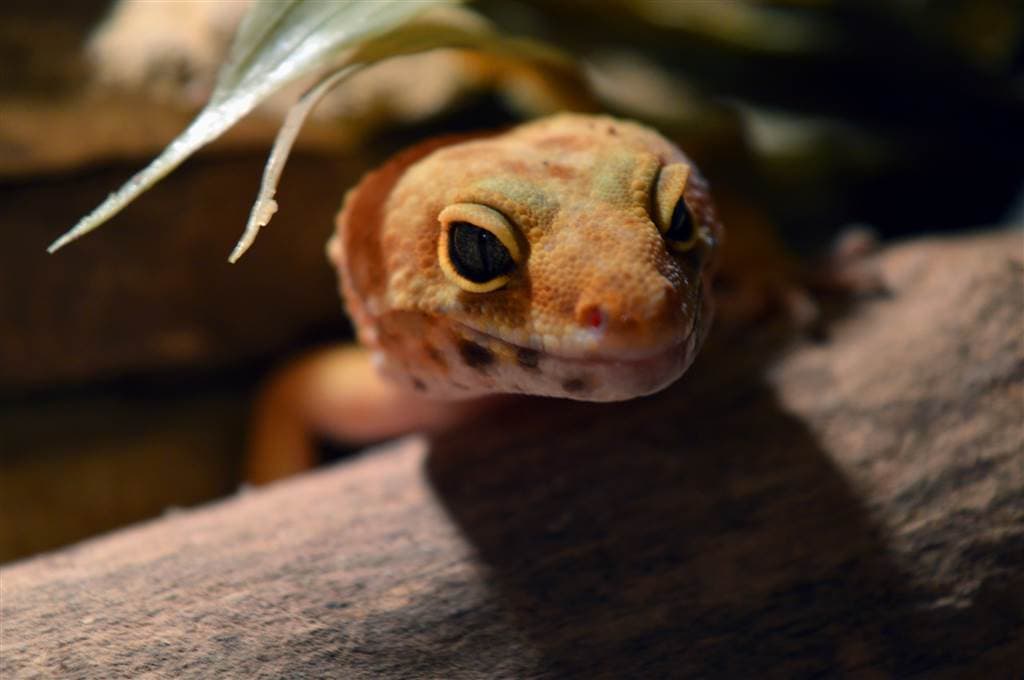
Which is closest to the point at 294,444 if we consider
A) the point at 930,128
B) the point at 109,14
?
the point at 109,14

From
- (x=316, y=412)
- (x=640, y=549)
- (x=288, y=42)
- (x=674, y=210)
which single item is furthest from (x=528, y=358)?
(x=316, y=412)

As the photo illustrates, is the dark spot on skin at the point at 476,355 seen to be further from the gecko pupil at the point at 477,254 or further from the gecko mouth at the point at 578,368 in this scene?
the gecko pupil at the point at 477,254

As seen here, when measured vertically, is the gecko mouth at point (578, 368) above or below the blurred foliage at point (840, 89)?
below

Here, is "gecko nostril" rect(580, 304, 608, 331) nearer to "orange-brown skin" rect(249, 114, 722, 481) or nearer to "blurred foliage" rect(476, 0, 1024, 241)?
"orange-brown skin" rect(249, 114, 722, 481)

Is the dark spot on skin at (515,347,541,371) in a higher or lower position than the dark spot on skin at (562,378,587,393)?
higher

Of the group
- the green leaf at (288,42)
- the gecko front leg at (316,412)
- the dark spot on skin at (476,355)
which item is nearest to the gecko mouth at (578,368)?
the dark spot on skin at (476,355)

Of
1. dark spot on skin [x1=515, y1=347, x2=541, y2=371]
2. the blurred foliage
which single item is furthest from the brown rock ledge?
the blurred foliage

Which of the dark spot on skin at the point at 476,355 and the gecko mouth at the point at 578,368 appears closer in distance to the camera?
the gecko mouth at the point at 578,368

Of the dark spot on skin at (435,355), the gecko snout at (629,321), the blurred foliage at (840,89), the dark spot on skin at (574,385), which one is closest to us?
the gecko snout at (629,321)
